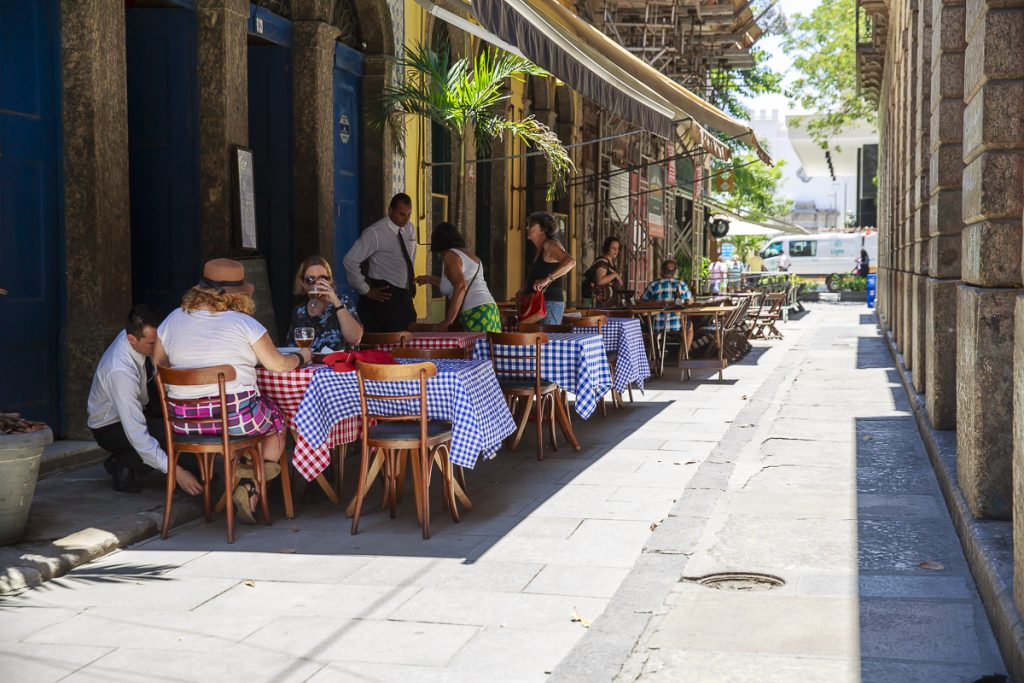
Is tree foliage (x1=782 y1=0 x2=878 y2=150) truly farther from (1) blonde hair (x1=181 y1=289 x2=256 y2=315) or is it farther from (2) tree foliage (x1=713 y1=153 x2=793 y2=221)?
(1) blonde hair (x1=181 y1=289 x2=256 y2=315)

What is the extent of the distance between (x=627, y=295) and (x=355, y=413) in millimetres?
8486

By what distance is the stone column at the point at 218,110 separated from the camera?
9156 mm

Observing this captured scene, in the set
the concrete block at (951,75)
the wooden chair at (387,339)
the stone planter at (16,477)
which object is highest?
the concrete block at (951,75)

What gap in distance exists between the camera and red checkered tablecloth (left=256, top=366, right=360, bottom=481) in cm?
656

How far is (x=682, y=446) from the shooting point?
912 centimetres

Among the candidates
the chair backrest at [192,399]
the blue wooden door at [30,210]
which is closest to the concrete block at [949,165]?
the chair backrest at [192,399]

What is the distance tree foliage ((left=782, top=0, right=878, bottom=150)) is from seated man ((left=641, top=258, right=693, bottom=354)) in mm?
19142

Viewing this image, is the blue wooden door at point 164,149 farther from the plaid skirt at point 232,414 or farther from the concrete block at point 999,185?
the concrete block at point 999,185

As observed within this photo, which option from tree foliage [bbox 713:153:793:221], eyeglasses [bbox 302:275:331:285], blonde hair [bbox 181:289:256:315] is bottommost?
blonde hair [bbox 181:289:256:315]

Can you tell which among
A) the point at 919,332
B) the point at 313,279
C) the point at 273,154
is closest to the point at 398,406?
the point at 313,279

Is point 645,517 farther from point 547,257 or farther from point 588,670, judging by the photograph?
point 547,257

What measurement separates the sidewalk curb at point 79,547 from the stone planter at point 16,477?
0.33 ft

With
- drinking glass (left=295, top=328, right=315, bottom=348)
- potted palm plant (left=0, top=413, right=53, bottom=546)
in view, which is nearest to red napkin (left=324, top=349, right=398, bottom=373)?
drinking glass (left=295, top=328, right=315, bottom=348)

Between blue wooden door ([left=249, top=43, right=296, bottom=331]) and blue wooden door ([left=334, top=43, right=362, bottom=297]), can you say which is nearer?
blue wooden door ([left=249, top=43, right=296, bottom=331])
